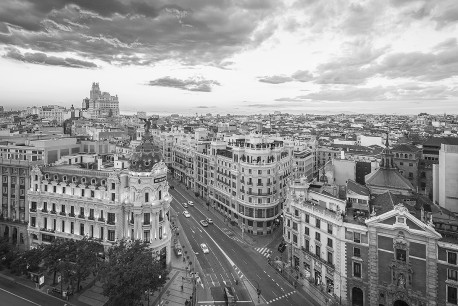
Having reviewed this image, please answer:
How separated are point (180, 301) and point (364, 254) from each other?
129ft

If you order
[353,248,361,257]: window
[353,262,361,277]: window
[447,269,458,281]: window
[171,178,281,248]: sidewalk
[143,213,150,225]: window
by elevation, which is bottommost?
[171,178,281,248]: sidewalk

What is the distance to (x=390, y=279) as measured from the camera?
67.6 metres

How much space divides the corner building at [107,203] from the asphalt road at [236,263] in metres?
14.2

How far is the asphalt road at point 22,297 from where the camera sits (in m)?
71.1

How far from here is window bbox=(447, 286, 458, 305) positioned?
203 ft

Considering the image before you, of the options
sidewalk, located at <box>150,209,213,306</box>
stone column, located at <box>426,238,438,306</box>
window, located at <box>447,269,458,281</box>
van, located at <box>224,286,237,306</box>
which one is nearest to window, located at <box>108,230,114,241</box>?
sidewalk, located at <box>150,209,213,306</box>

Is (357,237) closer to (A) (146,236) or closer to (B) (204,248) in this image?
(B) (204,248)

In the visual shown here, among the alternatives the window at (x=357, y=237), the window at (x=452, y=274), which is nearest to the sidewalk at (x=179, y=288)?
the window at (x=357, y=237)

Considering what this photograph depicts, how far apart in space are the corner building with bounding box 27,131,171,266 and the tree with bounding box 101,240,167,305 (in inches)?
552

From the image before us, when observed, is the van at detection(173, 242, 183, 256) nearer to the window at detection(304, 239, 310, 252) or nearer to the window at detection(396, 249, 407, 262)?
A: the window at detection(304, 239, 310, 252)

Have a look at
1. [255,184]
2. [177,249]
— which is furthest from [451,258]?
[177,249]

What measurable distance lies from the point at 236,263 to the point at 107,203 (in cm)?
3637

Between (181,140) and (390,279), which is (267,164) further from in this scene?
(181,140)

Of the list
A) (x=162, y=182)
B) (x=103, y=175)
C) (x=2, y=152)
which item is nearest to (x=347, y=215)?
(x=162, y=182)
